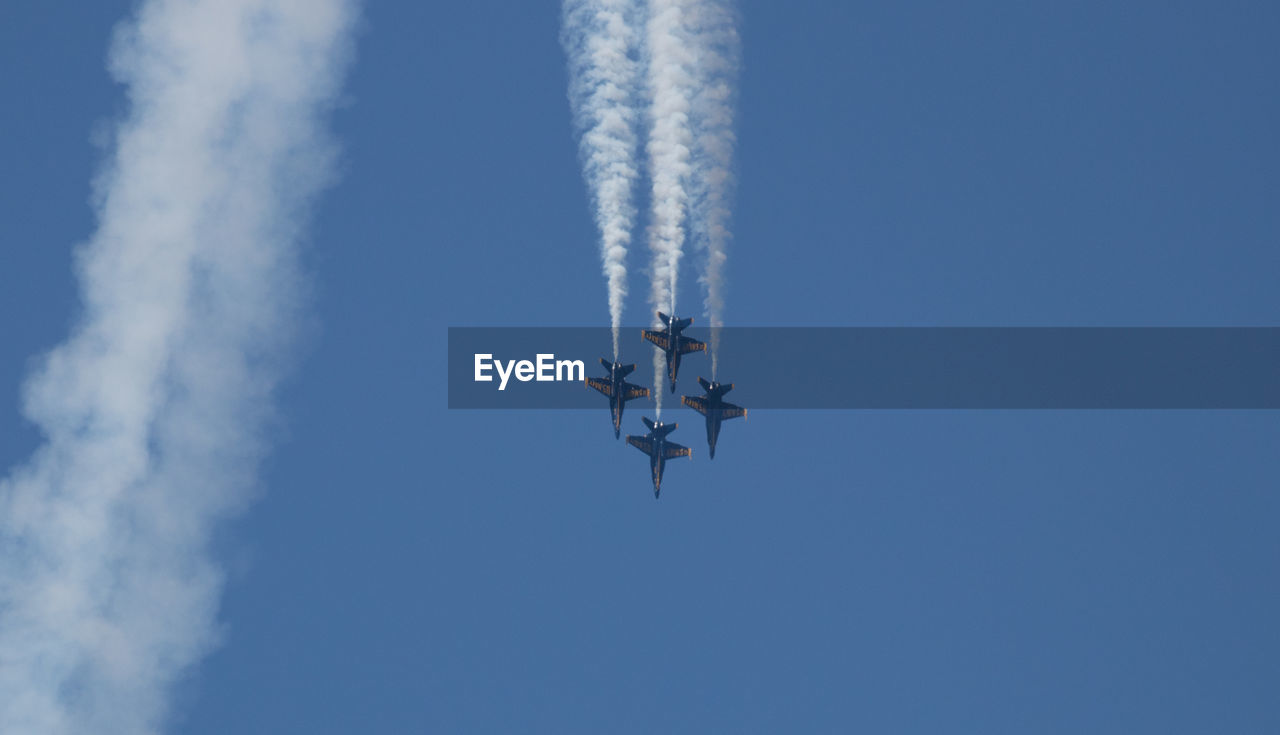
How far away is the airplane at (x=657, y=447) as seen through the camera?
7050 centimetres

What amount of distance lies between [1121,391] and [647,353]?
72.5 feet

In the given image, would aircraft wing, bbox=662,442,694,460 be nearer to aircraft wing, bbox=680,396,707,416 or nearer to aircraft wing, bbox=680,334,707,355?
aircraft wing, bbox=680,396,707,416

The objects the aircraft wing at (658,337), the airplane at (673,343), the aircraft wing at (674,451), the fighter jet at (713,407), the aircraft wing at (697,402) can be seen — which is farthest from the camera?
the aircraft wing at (674,451)

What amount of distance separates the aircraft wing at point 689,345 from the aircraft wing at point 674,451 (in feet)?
18.1

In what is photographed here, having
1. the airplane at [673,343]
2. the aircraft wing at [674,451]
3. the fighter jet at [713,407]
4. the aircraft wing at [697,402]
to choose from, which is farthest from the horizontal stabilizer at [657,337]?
the aircraft wing at [674,451]

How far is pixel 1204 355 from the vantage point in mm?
77688

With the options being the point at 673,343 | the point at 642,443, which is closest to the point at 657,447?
the point at 642,443

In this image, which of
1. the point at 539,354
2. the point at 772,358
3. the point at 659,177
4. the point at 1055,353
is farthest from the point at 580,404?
the point at 1055,353

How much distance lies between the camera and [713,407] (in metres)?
69.1

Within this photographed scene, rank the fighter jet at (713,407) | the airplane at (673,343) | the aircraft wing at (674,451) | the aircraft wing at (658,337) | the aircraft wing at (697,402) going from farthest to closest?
1. the aircraft wing at (674,451)
2. the aircraft wing at (697,402)
3. the fighter jet at (713,407)
4. the aircraft wing at (658,337)
5. the airplane at (673,343)

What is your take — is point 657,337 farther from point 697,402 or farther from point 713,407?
point 713,407

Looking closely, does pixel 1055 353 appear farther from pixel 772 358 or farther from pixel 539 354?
pixel 539 354

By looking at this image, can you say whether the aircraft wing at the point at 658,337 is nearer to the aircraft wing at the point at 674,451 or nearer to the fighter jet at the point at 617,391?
the fighter jet at the point at 617,391

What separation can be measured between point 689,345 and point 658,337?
3.76 feet
